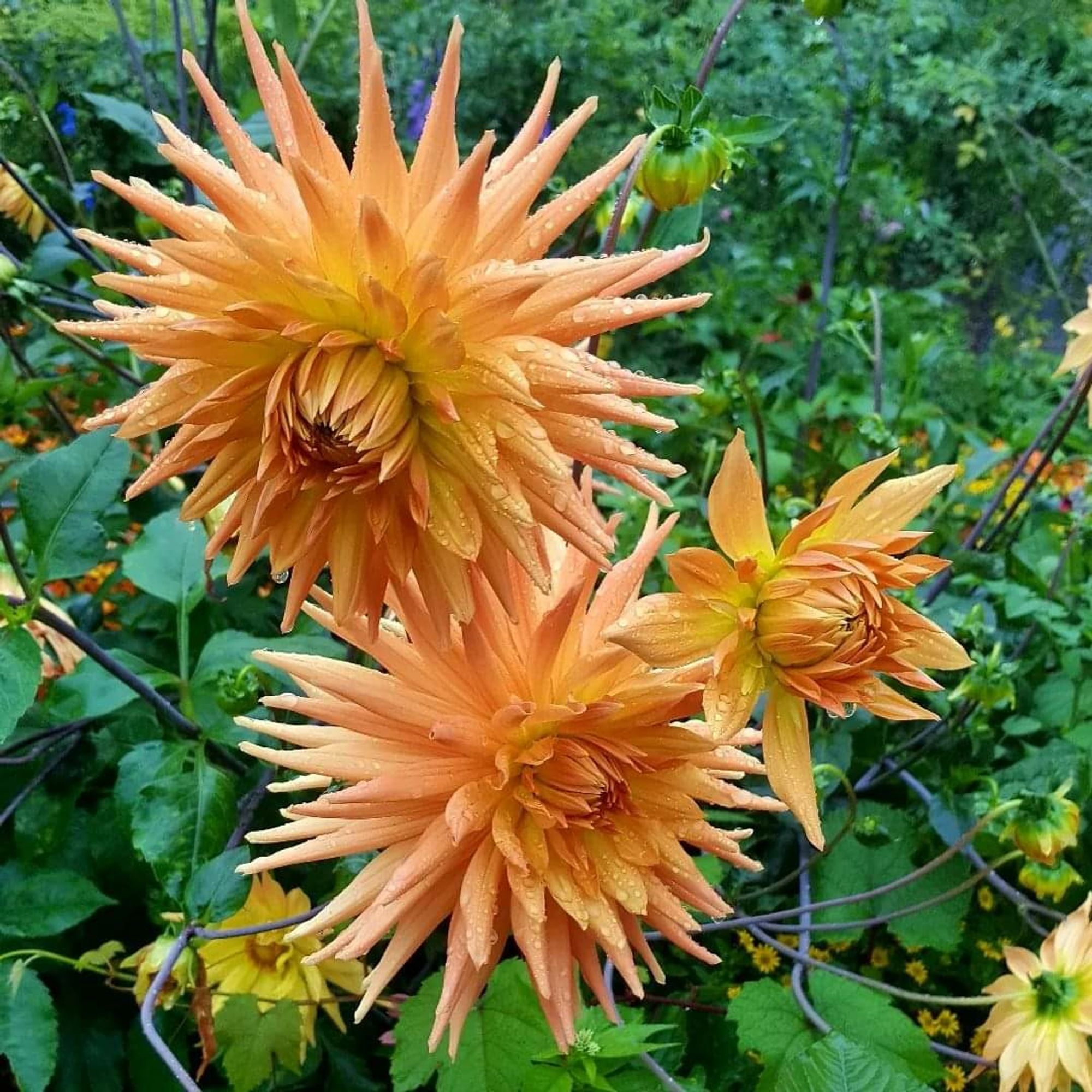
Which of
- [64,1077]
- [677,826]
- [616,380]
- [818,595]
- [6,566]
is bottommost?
[64,1077]

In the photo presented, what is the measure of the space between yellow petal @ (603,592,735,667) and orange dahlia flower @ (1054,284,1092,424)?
106 centimetres

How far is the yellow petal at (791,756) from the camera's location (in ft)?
2.67

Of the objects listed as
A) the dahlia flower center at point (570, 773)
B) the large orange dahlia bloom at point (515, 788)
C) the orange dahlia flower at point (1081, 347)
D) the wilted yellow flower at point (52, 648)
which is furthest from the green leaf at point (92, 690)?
the orange dahlia flower at point (1081, 347)

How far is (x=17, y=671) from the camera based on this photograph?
1099 mm

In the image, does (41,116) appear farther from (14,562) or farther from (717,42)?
(717,42)

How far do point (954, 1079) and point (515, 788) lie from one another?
1.23 m

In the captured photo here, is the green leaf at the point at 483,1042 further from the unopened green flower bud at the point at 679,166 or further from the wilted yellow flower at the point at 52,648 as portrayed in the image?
the unopened green flower bud at the point at 679,166

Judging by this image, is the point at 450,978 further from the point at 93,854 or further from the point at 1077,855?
the point at 1077,855

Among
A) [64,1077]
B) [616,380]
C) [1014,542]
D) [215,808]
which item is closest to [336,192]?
[616,380]

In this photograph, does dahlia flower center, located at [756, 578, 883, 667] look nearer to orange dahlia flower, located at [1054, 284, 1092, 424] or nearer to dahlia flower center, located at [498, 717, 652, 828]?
dahlia flower center, located at [498, 717, 652, 828]

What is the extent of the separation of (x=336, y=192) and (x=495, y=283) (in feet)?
0.39

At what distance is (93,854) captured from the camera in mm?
1477

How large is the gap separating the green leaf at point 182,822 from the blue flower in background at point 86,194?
1278mm

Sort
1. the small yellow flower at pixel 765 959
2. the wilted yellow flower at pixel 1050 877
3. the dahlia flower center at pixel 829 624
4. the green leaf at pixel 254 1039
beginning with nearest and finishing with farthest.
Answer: the dahlia flower center at pixel 829 624, the green leaf at pixel 254 1039, the wilted yellow flower at pixel 1050 877, the small yellow flower at pixel 765 959
